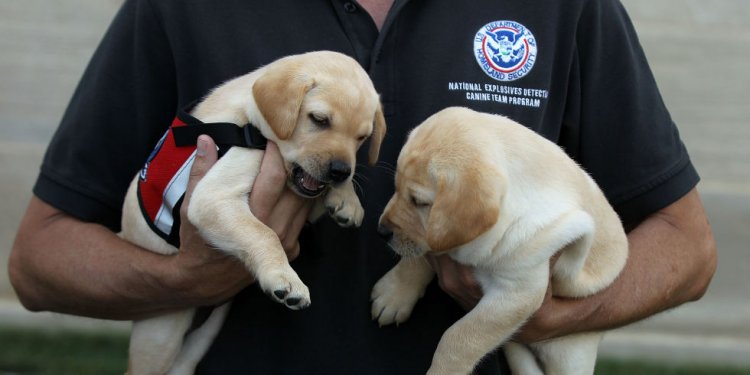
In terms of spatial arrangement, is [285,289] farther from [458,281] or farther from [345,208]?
[458,281]

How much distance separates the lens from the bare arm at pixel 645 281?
3062 mm

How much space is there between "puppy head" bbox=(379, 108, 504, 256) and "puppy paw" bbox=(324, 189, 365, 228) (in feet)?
0.42

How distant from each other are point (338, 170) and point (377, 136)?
18 centimetres

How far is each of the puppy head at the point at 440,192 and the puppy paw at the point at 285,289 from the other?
0.32 metres

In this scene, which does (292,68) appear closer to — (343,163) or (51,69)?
(343,163)

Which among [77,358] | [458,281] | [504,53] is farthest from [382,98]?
[77,358]

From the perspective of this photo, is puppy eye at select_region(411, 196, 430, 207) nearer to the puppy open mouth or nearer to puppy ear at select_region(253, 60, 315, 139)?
the puppy open mouth

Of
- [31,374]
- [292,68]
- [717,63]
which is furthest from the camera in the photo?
[717,63]

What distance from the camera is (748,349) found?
7.26 metres

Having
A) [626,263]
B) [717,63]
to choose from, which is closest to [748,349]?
[717,63]

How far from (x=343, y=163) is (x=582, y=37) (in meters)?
0.94

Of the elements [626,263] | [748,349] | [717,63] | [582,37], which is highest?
[582,37]

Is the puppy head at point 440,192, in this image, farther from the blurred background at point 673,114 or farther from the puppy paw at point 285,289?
the blurred background at point 673,114

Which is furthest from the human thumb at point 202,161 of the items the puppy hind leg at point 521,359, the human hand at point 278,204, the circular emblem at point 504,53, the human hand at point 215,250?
A: the puppy hind leg at point 521,359
